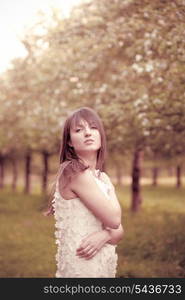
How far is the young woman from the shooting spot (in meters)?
3.29

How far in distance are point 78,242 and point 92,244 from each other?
117mm

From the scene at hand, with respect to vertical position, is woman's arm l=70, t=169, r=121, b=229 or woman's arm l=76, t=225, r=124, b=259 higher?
woman's arm l=70, t=169, r=121, b=229

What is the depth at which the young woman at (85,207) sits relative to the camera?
3.29m

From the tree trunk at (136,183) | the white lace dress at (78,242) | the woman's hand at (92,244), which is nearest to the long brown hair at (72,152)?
the white lace dress at (78,242)

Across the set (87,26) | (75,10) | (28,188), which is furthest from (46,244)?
(28,188)

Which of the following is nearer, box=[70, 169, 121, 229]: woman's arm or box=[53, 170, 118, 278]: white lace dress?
box=[70, 169, 121, 229]: woman's arm

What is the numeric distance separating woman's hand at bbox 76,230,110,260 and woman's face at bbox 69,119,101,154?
0.63 metres

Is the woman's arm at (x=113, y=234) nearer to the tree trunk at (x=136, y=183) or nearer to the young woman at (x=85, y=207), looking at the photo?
the young woman at (x=85, y=207)

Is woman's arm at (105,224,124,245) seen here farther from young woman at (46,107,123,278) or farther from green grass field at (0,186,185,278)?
green grass field at (0,186,185,278)

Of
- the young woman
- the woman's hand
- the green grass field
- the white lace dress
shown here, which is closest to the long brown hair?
the young woman

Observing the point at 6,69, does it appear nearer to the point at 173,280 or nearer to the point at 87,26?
the point at 87,26

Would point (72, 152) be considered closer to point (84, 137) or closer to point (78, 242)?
point (84, 137)

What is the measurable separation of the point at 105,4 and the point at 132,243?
5.82 meters

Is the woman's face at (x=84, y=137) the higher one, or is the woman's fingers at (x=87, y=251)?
the woman's face at (x=84, y=137)
